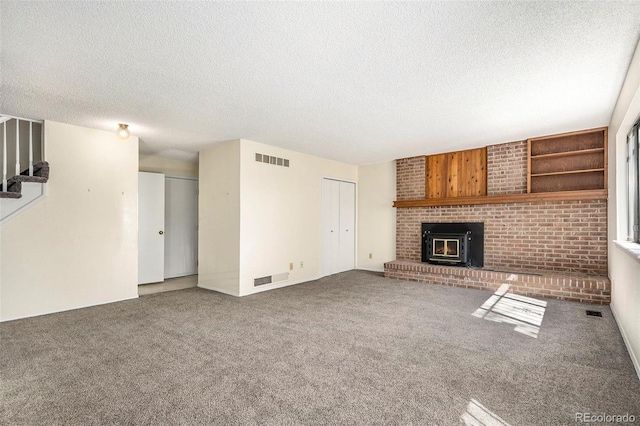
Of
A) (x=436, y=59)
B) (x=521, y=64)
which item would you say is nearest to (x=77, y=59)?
(x=436, y=59)

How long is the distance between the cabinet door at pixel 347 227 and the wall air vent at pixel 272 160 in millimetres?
1798

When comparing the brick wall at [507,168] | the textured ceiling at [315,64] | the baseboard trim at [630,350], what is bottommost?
the baseboard trim at [630,350]

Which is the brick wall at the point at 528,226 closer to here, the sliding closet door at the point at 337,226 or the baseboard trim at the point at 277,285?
the sliding closet door at the point at 337,226

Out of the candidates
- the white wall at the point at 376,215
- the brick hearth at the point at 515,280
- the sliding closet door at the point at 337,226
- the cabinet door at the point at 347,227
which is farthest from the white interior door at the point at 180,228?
the brick hearth at the point at 515,280

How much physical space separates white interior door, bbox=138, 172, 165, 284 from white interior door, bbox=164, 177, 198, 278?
0.41 meters

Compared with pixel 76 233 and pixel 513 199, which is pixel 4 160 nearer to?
pixel 76 233

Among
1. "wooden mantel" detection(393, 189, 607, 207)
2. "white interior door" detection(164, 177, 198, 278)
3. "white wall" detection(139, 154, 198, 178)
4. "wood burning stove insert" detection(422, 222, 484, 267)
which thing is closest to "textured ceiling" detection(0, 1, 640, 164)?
"wooden mantel" detection(393, 189, 607, 207)

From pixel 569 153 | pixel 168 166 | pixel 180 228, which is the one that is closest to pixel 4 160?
pixel 168 166

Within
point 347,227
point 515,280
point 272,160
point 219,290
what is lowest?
point 219,290

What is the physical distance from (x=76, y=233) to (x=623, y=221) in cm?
669

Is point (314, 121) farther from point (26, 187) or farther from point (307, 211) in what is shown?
point (26, 187)

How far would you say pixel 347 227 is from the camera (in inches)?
278

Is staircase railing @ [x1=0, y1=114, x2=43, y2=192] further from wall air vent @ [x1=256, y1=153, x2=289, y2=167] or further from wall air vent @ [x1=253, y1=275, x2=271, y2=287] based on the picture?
wall air vent @ [x1=253, y1=275, x2=271, y2=287]

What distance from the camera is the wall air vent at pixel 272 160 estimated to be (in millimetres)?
5096
